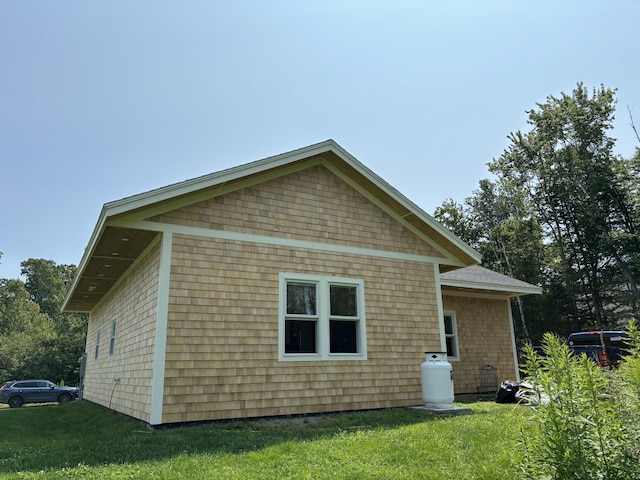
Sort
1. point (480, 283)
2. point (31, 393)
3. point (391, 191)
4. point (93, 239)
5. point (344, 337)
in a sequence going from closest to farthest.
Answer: point (93, 239)
point (344, 337)
point (391, 191)
point (480, 283)
point (31, 393)

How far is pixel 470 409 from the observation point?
8.35m

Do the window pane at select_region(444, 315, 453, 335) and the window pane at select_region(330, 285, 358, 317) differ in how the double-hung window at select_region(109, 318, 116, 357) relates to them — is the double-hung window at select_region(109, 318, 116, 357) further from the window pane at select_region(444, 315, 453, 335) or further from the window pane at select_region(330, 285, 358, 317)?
the window pane at select_region(444, 315, 453, 335)

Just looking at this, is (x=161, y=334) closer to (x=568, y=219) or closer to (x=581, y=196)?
(x=581, y=196)

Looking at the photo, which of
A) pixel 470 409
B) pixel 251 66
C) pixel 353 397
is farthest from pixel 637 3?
pixel 353 397

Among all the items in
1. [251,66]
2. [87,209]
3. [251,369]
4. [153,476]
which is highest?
[251,66]

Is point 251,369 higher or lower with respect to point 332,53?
lower

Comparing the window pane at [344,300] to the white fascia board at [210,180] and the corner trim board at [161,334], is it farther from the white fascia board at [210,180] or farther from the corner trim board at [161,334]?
the corner trim board at [161,334]

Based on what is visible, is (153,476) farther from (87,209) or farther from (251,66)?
(87,209)

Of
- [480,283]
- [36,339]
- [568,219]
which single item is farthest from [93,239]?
[36,339]

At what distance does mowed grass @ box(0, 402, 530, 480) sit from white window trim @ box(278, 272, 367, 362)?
1073 millimetres

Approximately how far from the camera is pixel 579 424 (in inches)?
114

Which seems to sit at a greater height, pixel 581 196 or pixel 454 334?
pixel 581 196

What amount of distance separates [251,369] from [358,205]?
410 centimetres

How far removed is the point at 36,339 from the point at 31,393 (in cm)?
1835
